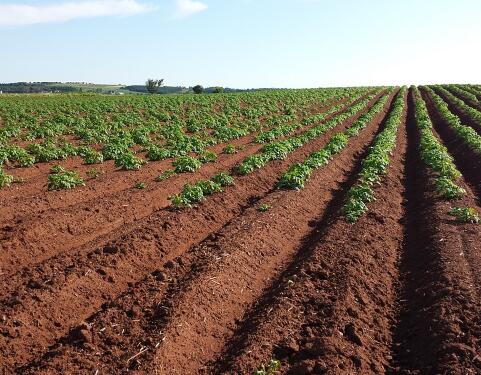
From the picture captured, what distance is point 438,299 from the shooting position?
7.66m

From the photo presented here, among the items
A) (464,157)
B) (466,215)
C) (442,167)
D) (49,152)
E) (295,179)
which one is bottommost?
(464,157)

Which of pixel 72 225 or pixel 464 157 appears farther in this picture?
pixel 464 157

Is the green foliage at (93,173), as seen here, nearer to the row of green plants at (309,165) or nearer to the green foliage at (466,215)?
the row of green plants at (309,165)

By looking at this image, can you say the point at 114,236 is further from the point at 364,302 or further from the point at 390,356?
the point at 390,356

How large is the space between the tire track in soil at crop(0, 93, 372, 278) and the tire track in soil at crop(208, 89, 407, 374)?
14.5ft

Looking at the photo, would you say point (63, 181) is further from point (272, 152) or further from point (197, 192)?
point (272, 152)

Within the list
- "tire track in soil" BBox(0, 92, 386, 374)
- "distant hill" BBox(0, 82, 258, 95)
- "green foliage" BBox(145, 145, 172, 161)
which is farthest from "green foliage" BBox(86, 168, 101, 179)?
"distant hill" BBox(0, 82, 258, 95)

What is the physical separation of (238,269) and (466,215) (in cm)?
631

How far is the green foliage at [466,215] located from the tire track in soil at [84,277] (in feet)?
19.2

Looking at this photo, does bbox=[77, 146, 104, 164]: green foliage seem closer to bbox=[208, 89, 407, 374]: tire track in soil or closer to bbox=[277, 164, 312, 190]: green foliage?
bbox=[277, 164, 312, 190]: green foliage

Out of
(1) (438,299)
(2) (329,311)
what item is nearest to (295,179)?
(1) (438,299)

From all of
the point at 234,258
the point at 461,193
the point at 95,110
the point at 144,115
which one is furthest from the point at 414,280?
the point at 95,110

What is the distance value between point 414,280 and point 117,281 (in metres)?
5.61

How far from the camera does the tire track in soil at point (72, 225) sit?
938cm
